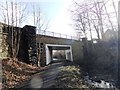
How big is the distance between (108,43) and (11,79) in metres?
17.7

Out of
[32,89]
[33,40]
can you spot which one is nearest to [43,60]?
[33,40]

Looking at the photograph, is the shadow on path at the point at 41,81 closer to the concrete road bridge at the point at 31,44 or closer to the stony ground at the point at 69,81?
the stony ground at the point at 69,81

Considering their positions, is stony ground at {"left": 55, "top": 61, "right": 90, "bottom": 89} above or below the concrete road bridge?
below

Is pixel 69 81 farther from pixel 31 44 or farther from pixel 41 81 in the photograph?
pixel 31 44

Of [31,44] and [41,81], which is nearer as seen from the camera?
[41,81]

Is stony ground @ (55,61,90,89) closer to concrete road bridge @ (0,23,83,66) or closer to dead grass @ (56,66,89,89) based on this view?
dead grass @ (56,66,89,89)

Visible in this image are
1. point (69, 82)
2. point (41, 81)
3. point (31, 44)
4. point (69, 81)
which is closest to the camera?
point (69, 82)

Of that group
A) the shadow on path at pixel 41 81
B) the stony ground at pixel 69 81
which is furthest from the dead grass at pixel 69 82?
the shadow on path at pixel 41 81

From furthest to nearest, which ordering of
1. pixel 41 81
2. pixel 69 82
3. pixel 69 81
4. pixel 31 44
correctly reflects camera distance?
1. pixel 31 44
2. pixel 41 81
3. pixel 69 81
4. pixel 69 82

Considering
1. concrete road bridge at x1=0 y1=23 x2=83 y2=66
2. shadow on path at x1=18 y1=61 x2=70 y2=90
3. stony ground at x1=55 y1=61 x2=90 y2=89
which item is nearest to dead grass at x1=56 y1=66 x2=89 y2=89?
stony ground at x1=55 y1=61 x2=90 y2=89

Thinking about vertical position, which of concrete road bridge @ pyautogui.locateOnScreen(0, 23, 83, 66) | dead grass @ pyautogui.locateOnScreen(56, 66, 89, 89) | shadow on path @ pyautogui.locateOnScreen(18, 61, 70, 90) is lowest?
shadow on path @ pyautogui.locateOnScreen(18, 61, 70, 90)

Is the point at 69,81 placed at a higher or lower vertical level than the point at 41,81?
higher

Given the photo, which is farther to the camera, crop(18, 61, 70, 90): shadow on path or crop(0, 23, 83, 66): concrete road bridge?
crop(0, 23, 83, 66): concrete road bridge

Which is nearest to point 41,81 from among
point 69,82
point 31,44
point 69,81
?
point 69,81
